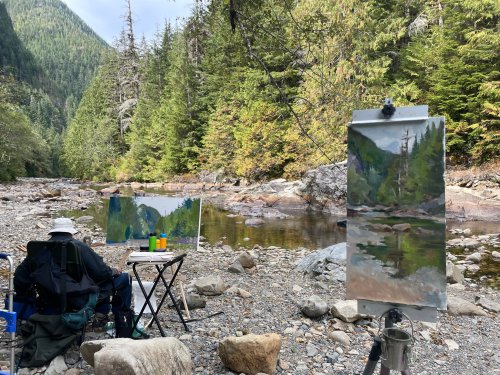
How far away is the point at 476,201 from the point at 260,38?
53.6ft

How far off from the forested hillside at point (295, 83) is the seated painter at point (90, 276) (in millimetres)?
2308

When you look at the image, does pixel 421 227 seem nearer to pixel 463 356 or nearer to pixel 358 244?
pixel 358 244

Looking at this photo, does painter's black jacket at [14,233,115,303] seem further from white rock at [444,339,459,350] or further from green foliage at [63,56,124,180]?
green foliage at [63,56,124,180]

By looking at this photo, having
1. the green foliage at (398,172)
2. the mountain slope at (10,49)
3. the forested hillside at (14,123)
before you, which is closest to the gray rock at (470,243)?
the green foliage at (398,172)

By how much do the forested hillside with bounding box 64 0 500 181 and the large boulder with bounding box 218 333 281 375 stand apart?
1877 millimetres

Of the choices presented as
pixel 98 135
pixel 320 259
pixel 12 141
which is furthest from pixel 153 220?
pixel 98 135

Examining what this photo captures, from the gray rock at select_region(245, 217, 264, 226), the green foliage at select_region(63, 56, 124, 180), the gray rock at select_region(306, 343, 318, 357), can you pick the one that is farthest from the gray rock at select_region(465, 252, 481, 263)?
the green foliage at select_region(63, 56, 124, 180)

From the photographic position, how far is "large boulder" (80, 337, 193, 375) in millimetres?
2332

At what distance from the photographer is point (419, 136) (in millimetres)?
2447

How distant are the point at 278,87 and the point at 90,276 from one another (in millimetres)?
2489

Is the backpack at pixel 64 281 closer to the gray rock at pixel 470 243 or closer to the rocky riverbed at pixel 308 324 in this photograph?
the rocky riverbed at pixel 308 324

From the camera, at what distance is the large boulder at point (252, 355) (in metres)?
3.15

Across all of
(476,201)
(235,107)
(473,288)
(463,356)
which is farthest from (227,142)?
(463,356)

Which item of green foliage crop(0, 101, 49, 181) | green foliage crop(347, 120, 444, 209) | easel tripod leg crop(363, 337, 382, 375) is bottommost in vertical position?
easel tripod leg crop(363, 337, 382, 375)
